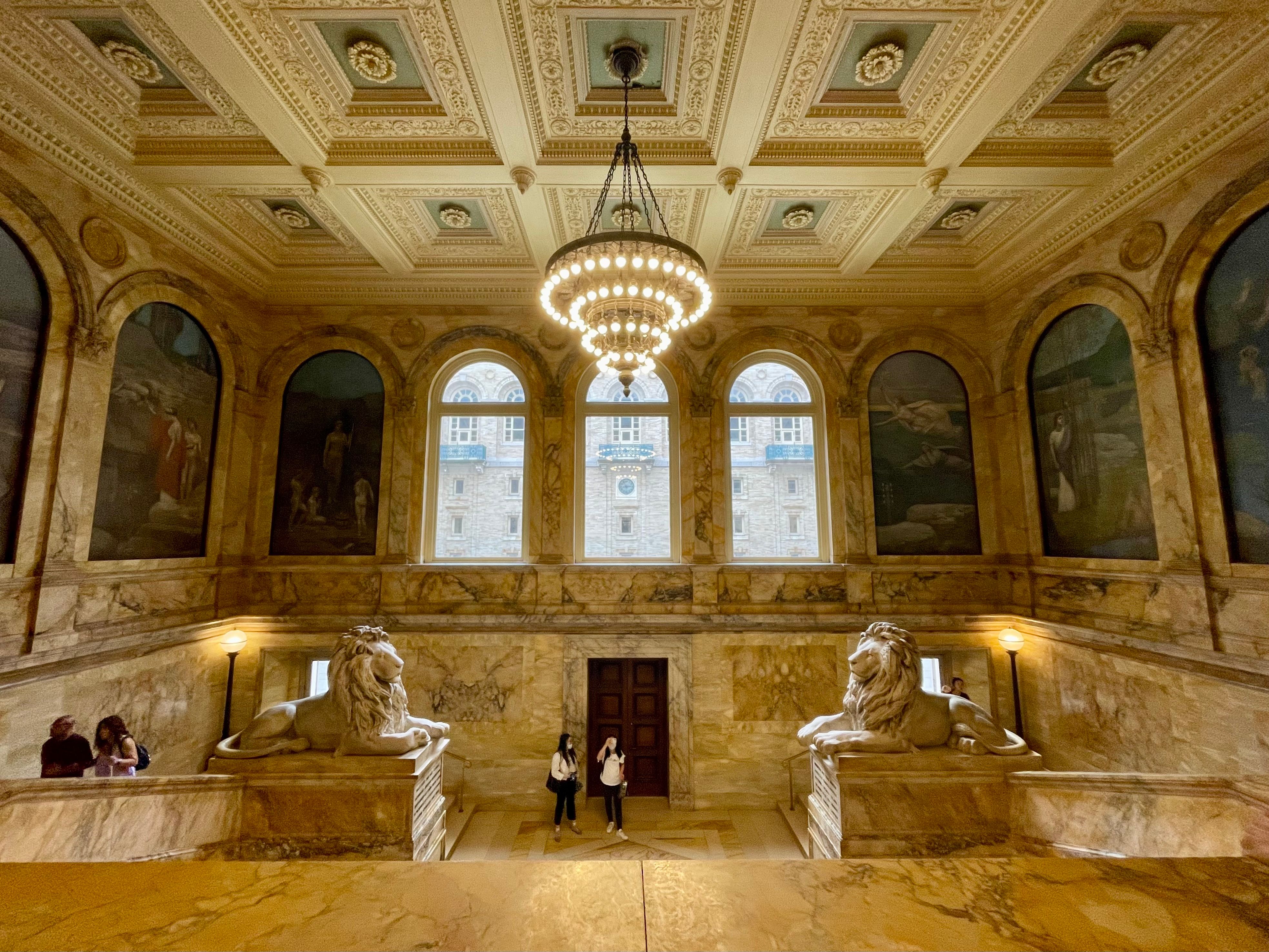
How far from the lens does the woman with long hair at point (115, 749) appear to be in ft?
16.2

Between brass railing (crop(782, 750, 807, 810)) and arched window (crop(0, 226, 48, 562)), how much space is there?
30.2ft

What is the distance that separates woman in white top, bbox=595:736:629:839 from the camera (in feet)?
23.6

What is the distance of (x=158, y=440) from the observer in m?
7.24

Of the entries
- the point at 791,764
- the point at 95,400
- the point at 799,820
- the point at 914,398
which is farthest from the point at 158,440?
the point at 914,398

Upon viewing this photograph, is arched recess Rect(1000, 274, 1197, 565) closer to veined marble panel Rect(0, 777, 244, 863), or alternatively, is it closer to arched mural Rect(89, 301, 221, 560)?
veined marble panel Rect(0, 777, 244, 863)

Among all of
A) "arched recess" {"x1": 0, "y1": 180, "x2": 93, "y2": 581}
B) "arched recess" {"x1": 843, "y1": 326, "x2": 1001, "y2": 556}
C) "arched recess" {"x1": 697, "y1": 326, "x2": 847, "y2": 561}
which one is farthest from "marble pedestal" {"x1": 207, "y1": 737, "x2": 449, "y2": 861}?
"arched recess" {"x1": 843, "y1": 326, "x2": 1001, "y2": 556}

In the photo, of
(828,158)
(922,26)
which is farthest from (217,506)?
(922,26)

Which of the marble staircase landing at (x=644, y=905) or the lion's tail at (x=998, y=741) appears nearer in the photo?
the marble staircase landing at (x=644, y=905)

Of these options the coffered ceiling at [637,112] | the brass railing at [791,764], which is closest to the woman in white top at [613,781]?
the brass railing at [791,764]

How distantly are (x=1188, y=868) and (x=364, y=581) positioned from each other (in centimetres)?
898

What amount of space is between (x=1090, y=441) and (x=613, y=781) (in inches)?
294

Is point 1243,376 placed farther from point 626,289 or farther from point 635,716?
point 635,716

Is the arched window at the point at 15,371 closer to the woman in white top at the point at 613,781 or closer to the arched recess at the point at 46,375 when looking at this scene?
the arched recess at the point at 46,375

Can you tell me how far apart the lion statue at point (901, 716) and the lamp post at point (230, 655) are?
7.75m
